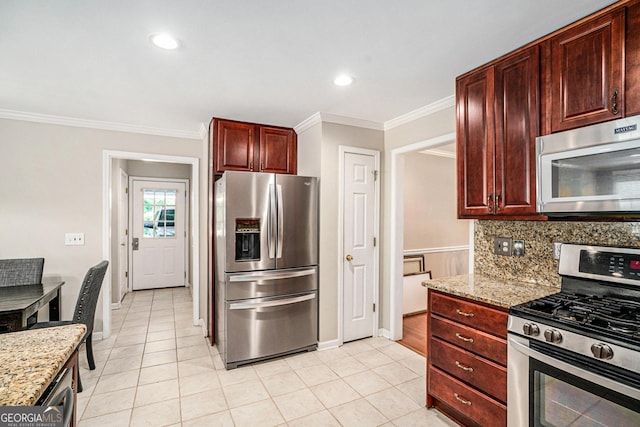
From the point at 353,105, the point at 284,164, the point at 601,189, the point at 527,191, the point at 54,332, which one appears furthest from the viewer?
the point at 284,164

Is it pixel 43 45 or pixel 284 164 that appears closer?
pixel 43 45

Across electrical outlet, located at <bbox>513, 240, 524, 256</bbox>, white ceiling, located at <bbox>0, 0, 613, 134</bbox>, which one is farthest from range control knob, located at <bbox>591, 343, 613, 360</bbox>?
white ceiling, located at <bbox>0, 0, 613, 134</bbox>

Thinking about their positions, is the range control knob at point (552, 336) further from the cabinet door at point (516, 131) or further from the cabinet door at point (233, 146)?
the cabinet door at point (233, 146)

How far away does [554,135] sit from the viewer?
1762 millimetres

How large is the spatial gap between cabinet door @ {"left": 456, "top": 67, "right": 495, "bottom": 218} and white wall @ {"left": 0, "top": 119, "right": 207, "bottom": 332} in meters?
3.50

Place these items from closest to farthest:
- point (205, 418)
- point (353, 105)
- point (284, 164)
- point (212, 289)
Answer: point (205, 418), point (353, 105), point (212, 289), point (284, 164)

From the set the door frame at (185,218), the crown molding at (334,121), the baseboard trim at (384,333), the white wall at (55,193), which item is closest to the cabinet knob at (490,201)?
the crown molding at (334,121)

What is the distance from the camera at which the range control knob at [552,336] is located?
1.49m

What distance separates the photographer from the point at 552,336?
1.51 meters

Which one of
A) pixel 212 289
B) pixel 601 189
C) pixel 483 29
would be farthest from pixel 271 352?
pixel 483 29

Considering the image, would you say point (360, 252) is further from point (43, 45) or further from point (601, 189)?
point (43, 45)

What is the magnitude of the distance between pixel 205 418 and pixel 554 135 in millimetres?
2782

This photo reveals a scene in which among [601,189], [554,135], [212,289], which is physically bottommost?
[212,289]

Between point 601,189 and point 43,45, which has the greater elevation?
point 43,45
